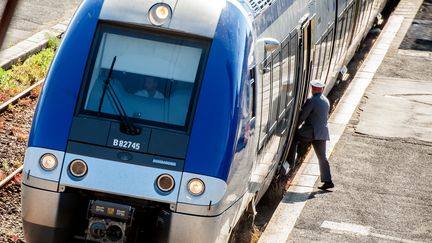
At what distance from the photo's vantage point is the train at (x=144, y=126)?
8.35 meters

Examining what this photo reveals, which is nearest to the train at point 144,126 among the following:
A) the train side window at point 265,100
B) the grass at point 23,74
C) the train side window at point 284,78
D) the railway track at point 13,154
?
the train side window at point 265,100

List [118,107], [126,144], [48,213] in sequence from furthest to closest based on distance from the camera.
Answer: [118,107]
[126,144]
[48,213]

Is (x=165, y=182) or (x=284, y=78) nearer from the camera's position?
(x=165, y=182)

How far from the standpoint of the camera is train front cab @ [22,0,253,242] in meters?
8.34

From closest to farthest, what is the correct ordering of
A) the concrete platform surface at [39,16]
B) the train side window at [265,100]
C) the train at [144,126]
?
1. the train at [144,126]
2. the train side window at [265,100]
3. the concrete platform surface at [39,16]

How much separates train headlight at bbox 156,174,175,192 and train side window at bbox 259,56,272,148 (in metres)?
1.92

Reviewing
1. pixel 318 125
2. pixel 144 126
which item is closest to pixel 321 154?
pixel 318 125

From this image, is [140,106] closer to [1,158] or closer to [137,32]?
[137,32]

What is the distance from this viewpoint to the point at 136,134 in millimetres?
8547

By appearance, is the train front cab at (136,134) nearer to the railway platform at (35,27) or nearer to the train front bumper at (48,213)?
the train front bumper at (48,213)

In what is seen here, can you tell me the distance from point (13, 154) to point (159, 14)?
18.2ft

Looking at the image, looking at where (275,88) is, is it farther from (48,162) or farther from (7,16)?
(7,16)

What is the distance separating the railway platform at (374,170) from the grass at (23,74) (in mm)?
5132

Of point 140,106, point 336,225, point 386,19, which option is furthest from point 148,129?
point 386,19
